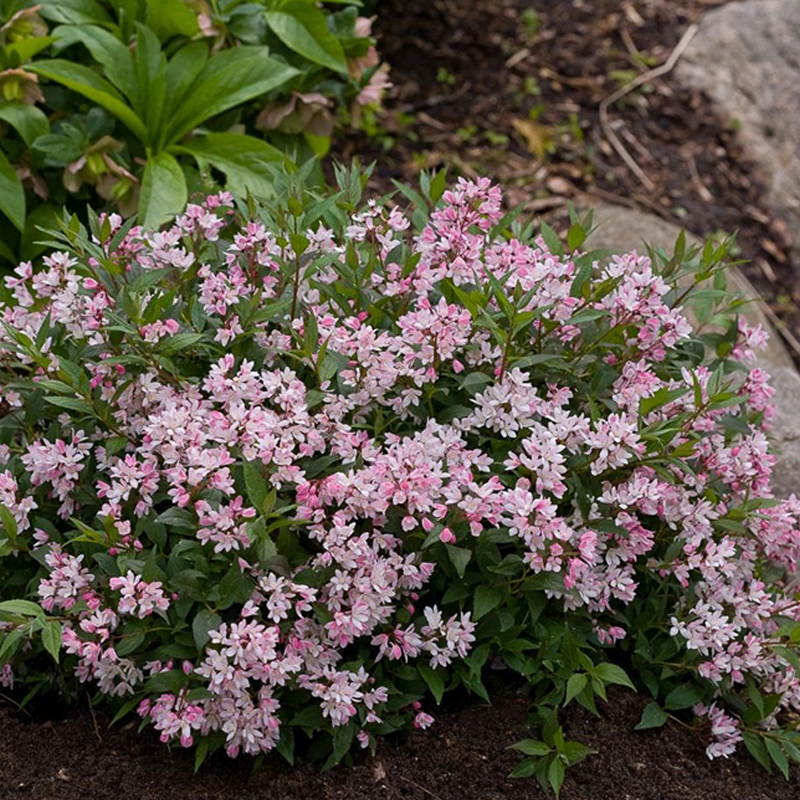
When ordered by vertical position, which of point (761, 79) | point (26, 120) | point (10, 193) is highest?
point (761, 79)

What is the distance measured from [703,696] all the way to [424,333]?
3.34ft

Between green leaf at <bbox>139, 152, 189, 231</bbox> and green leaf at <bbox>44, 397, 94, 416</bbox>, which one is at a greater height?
green leaf at <bbox>44, 397, 94, 416</bbox>

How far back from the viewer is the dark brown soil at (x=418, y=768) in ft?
7.25

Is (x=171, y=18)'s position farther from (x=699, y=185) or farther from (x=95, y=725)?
(x=699, y=185)

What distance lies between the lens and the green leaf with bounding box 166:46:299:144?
11.7 ft

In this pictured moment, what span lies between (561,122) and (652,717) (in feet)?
11.7

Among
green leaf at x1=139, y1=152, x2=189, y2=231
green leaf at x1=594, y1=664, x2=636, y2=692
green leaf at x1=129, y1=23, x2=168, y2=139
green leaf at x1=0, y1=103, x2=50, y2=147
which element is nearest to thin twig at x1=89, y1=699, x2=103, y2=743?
green leaf at x1=594, y1=664, x2=636, y2=692

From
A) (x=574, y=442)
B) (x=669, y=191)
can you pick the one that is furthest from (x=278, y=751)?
(x=669, y=191)

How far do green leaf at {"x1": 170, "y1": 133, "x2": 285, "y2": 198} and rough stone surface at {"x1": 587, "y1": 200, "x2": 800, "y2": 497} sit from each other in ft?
3.58

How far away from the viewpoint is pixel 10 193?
11.0 ft

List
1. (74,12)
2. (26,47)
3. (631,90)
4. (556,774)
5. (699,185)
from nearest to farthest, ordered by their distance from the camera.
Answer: (556,774) < (26,47) < (74,12) < (699,185) < (631,90)

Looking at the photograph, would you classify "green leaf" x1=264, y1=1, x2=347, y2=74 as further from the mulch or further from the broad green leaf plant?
the mulch

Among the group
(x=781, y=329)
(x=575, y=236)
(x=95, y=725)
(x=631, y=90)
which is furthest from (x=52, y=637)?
(x=631, y=90)

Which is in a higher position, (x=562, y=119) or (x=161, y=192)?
(x=562, y=119)
